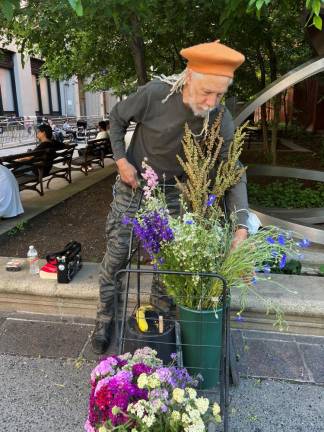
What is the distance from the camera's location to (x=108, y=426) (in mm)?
1613

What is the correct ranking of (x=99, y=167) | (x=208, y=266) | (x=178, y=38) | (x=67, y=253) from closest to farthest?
(x=208, y=266) → (x=67, y=253) → (x=178, y=38) → (x=99, y=167)

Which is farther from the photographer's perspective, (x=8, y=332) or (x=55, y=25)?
(x=55, y=25)

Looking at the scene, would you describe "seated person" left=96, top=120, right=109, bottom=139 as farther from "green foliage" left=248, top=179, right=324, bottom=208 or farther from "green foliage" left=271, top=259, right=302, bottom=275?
"green foliage" left=271, top=259, right=302, bottom=275

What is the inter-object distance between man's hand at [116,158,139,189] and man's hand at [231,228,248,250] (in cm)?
73

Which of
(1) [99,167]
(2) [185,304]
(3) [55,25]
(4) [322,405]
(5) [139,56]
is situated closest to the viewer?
(2) [185,304]

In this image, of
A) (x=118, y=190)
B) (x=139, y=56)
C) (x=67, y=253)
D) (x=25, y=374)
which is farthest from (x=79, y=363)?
(x=139, y=56)

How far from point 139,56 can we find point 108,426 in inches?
237

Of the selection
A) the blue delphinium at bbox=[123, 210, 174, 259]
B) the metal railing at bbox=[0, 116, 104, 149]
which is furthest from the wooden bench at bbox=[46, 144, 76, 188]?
the metal railing at bbox=[0, 116, 104, 149]

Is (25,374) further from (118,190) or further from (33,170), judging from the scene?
(33,170)

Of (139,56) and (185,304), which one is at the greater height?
(139,56)

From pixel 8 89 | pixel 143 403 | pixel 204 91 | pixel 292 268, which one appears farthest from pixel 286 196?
pixel 8 89

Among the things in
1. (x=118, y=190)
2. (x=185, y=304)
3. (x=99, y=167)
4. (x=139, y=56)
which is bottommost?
(x=99, y=167)

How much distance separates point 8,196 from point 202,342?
12.0 ft

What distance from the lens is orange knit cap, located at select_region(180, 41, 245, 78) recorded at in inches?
75.5
